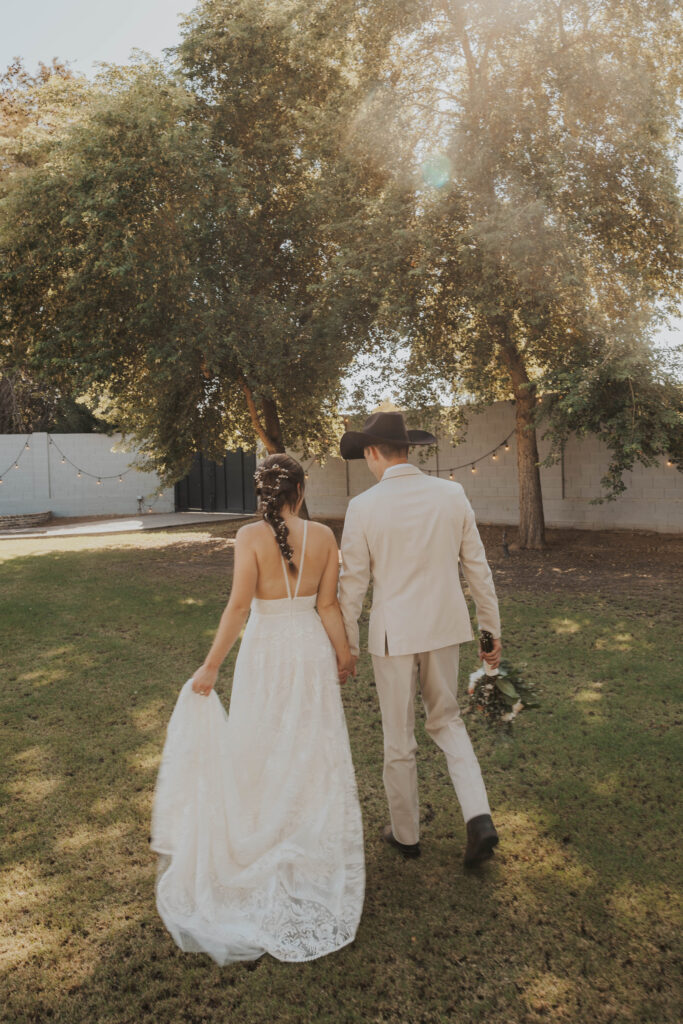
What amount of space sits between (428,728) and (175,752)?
115 centimetres

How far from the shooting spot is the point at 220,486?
24422 mm

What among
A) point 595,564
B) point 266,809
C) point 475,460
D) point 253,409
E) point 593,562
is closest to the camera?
point 266,809

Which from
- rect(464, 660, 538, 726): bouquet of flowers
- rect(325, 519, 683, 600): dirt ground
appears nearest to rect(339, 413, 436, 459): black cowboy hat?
rect(464, 660, 538, 726): bouquet of flowers

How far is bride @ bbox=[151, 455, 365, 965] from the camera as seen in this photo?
2.82 m

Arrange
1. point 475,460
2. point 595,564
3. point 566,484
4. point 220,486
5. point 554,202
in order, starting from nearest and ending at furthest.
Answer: point 554,202, point 595,564, point 566,484, point 475,460, point 220,486

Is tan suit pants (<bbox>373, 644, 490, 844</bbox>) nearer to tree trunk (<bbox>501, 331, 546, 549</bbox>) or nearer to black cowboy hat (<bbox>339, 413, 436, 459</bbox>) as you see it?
black cowboy hat (<bbox>339, 413, 436, 459</bbox>)

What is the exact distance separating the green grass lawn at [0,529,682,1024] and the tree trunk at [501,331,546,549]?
6.27 meters

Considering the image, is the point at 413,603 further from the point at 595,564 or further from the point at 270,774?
the point at 595,564

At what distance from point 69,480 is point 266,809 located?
23370mm

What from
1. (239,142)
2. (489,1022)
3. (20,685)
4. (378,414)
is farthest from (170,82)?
(489,1022)

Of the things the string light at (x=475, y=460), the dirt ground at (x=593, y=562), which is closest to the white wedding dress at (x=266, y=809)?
the dirt ground at (x=593, y=562)

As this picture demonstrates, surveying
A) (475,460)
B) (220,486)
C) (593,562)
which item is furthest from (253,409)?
(220,486)

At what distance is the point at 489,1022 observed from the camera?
2.36 metres

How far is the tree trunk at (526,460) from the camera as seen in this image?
12.2 meters
